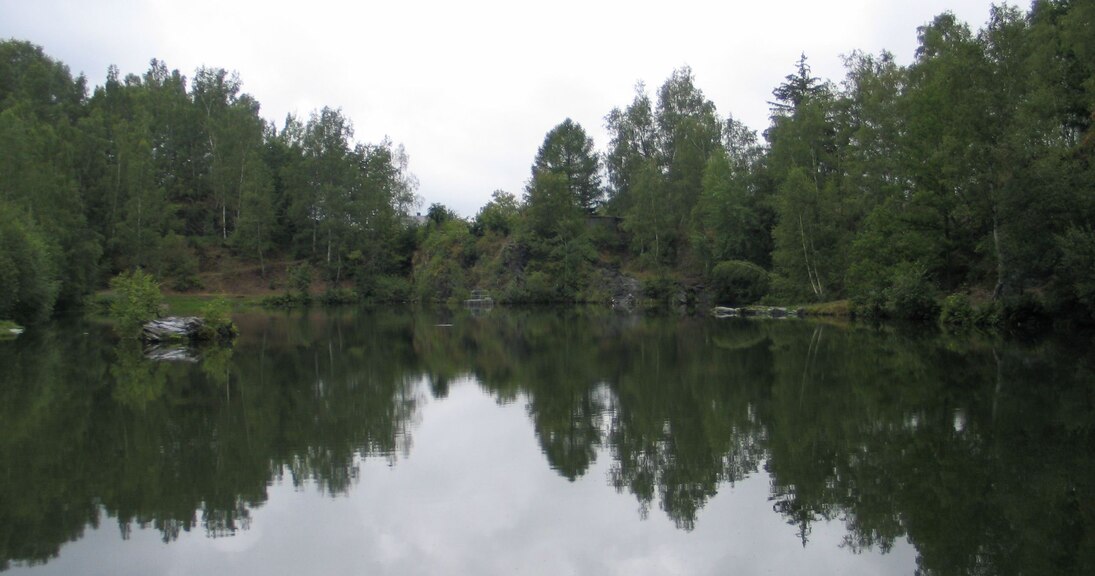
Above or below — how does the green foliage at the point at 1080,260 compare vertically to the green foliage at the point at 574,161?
below

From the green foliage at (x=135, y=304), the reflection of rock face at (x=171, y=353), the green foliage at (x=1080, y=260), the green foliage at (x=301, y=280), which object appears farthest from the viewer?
the green foliage at (x=301, y=280)

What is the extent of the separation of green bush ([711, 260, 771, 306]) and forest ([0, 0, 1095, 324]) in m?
0.16

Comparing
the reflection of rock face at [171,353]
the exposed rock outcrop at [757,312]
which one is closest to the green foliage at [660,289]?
the exposed rock outcrop at [757,312]

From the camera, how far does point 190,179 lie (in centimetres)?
7344

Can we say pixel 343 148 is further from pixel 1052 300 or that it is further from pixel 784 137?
pixel 1052 300

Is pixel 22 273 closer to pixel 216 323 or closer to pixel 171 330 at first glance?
pixel 171 330

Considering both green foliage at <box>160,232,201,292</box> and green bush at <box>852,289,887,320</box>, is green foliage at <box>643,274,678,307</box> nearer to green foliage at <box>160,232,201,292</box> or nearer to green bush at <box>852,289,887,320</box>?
green bush at <box>852,289,887,320</box>

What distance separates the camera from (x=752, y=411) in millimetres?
13602

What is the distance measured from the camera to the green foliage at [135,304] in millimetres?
28156

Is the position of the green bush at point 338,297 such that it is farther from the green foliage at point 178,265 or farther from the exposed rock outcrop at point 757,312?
the exposed rock outcrop at point 757,312

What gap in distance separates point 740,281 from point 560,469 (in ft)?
144

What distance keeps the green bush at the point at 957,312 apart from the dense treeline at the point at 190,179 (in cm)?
4794

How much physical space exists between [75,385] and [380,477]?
11.5m

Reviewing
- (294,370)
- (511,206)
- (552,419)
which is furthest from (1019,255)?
(511,206)
